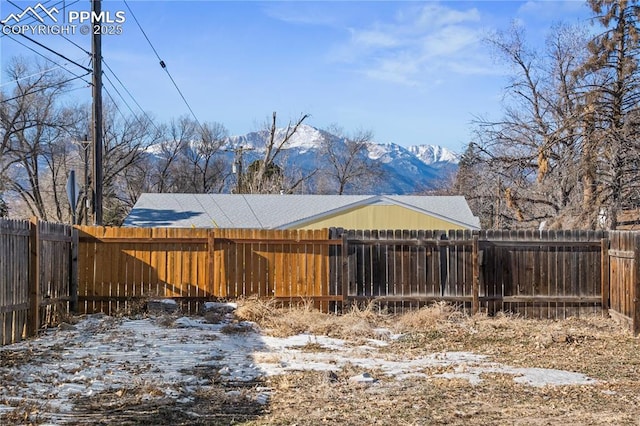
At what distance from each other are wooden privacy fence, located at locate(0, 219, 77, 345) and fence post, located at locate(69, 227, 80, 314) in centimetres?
2

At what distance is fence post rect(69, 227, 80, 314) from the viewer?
12516 mm

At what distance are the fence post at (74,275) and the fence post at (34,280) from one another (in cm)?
202

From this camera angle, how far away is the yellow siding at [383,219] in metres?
23.6

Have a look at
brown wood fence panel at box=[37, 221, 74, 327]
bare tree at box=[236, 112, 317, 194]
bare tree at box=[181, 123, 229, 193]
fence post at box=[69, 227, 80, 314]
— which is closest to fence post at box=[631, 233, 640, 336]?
brown wood fence panel at box=[37, 221, 74, 327]

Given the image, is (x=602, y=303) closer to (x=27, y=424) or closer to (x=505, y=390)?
(x=505, y=390)

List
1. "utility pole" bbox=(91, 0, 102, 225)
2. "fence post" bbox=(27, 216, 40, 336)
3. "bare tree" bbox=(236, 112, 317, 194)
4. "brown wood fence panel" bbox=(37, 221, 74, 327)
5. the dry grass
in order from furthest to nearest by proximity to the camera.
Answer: "bare tree" bbox=(236, 112, 317, 194), "utility pole" bbox=(91, 0, 102, 225), "brown wood fence panel" bbox=(37, 221, 74, 327), "fence post" bbox=(27, 216, 40, 336), the dry grass

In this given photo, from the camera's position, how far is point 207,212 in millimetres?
24641

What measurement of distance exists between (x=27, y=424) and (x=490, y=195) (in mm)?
19880

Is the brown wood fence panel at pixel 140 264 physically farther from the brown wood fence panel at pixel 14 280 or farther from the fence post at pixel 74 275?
the brown wood fence panel at pixel 14 280

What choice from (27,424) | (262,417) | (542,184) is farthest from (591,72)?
(27,424)

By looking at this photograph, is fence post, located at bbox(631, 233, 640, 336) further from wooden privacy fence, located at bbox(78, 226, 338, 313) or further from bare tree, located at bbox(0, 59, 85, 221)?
bare tree, located at bbox(0, 59, 85, 221)

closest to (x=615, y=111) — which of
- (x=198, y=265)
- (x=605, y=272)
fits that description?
(x=605, y=272)

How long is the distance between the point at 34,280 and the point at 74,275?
7.43ft

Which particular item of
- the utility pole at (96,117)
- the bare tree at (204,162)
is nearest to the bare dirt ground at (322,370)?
the utility pole at (96,117)
